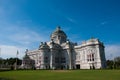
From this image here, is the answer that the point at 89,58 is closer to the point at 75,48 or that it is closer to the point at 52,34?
the point at 75,48

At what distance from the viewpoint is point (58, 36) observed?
107688 millimetres

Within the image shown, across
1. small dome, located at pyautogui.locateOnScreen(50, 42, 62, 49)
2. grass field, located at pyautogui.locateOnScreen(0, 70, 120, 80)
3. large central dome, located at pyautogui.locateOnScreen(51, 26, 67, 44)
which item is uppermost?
large central dome, located at pyautogui.locateOnScreen(51, 26, 67, 44)

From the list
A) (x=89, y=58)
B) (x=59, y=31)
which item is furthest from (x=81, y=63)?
(x=59, y=31)

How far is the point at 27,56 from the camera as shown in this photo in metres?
105

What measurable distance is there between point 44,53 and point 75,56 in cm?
1873

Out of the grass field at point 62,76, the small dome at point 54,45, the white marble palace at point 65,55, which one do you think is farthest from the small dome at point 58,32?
the grass field at point 62,76

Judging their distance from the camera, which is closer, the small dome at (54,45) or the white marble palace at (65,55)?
the white marble palace at (65,55)

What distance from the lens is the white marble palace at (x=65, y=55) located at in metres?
81.5

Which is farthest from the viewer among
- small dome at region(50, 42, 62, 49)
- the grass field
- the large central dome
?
the large central dome

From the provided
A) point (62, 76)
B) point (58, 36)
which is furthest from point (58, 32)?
point (62, 76)

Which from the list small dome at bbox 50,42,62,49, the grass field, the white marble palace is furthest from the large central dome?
the grass field

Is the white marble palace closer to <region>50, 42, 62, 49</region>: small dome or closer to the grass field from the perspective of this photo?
<region>50, 42, 62, 49</region>: small dome

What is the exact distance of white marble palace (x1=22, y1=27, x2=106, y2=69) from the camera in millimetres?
81500

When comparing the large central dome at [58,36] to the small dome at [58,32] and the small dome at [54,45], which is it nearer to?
the small dome at [58,32]
